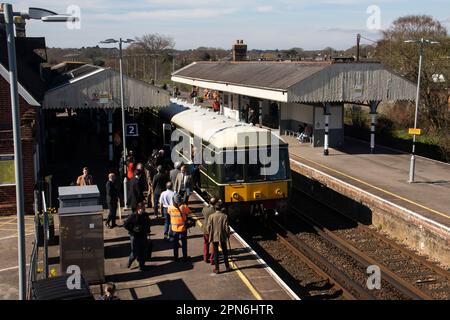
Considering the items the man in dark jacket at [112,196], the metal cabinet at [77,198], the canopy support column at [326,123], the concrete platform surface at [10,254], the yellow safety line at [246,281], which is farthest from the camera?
the canopy support column at [326,123]

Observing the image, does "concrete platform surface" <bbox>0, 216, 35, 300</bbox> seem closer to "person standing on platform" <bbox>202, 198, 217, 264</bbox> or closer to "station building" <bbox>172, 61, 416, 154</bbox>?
"person standing on platform" <bbox>202, 198, 217, 264</bbox>

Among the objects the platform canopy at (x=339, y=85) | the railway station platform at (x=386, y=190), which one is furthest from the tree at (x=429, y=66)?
the railway station platform at (x=386, y=190)

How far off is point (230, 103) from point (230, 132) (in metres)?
26.9

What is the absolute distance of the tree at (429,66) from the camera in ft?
97.2

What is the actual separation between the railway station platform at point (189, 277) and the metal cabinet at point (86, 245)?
0.38 m

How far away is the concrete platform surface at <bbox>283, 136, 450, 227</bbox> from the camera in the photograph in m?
16.8

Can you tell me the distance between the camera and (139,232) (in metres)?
11.1

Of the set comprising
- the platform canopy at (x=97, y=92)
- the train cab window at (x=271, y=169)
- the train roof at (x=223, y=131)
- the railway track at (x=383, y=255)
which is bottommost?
the railway track at (x=383, y=255)

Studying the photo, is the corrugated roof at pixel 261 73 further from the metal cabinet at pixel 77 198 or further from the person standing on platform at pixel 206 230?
the metal cabinet at pixel 77 198

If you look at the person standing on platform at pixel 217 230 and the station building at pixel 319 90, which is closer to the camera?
the person standing on platform at pixel 217 230

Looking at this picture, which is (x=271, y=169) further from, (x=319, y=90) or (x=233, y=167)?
(x=319, y=90)

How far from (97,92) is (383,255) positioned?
13793 mm

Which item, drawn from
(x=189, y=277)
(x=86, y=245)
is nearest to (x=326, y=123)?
(x=189, y=277)

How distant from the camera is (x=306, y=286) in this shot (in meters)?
12.2
